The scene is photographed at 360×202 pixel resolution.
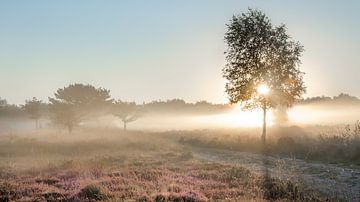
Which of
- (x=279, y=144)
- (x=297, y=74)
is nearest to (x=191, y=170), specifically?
(x=279, y=144)

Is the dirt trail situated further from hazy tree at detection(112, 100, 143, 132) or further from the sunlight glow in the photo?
hazy tree at detection(112, 100, 143, 132)

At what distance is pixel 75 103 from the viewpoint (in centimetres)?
8731

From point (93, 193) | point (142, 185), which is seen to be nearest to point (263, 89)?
point (142, 185)

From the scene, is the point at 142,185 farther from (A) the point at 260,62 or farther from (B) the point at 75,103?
(B) the point at 75,103

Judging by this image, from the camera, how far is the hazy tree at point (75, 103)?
236ft

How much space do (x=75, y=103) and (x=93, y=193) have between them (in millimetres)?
72622

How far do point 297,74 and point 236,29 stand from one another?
23.8ft

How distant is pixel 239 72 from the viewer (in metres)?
41.2

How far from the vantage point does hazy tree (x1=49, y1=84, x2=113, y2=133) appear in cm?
7188

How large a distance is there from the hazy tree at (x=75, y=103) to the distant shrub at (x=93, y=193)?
183 feet

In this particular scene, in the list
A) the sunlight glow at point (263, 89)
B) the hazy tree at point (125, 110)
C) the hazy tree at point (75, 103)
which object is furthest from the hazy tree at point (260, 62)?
the hazy tree at point (125, 110)

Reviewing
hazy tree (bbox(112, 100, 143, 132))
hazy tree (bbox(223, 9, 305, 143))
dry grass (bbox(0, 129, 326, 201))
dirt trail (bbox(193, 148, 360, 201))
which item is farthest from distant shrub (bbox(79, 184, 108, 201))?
hazy tree (bbox(112, 100, 143, 132))

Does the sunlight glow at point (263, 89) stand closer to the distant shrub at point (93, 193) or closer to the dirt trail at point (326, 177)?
the dirt trail at point (326, 177)

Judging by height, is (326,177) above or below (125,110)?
below
